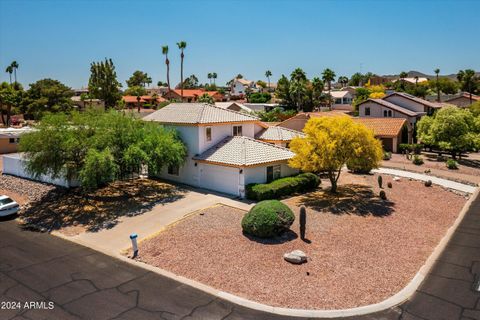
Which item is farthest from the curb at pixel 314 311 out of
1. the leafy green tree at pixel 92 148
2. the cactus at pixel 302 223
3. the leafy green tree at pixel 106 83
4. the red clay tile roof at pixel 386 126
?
the leafy green tree at pixel 106 83

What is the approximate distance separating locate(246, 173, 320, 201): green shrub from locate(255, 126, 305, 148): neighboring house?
6491 mm

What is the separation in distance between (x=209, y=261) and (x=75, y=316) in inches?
226

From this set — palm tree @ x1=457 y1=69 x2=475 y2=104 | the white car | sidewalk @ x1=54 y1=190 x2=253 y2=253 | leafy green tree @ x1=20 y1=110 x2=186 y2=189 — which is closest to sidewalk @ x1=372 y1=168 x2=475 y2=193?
sidewalk @ x1=54 y1=190 x2=253 y2=253

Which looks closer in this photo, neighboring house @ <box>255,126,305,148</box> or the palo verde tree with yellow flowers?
the palo verde tree with yellow flowers

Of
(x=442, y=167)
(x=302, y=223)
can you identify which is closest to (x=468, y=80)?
(x=442, y=167)

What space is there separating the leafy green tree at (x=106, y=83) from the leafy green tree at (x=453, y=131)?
54.2 m

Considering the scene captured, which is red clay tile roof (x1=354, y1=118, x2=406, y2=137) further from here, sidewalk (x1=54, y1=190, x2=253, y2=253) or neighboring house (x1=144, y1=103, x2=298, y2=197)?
sidewalk (x1=54, y1=190, x2=253, y2=253)

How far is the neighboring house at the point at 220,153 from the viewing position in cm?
2547

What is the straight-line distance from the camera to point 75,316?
11539 millimetres

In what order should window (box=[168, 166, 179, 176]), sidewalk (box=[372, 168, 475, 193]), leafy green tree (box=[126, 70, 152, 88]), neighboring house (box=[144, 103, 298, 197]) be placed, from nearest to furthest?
neighboring house (box=[144, 103, 298, 197]) < sidewalk (box=[372, 168, 475, 193]) < window (box=[168, 166, 179, 176]) < leafy green tree (box=[126, 70, 152, 88])

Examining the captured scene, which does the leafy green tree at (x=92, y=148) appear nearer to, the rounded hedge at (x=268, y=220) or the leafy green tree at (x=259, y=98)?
the rounded hedge at (x=268, y=220)

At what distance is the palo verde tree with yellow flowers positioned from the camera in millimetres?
23078

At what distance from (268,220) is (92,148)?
1209 centimetres

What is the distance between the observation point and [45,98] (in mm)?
69438
